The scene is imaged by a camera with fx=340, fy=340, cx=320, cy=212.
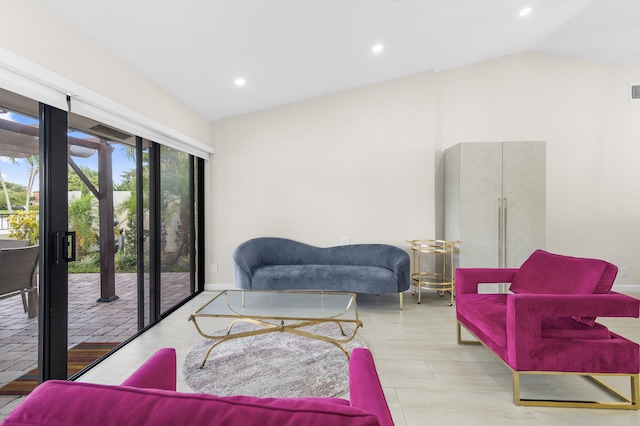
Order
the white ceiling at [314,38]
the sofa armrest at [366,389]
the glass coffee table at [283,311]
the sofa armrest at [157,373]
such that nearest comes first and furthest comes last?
the sofa armrest at [366,389] → the sofa armrest at [157,373] → the white ceiling at [314,38] → the glass coffee table at [283,311]

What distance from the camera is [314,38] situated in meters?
3.01

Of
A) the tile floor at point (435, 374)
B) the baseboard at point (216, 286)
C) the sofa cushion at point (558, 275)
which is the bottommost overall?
the tile floor at point (435, 374)

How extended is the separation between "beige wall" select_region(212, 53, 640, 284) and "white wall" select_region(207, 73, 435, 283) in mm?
14

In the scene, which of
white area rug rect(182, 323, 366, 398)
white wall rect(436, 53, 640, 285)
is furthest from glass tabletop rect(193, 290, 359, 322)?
white wall rect(436, 53, 640, 285)

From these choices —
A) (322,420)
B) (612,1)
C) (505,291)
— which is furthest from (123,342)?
(612,1)

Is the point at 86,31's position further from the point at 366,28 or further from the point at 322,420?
the point at 322,420

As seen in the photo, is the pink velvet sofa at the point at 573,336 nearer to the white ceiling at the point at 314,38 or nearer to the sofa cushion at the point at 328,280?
the sofa cushion at the point at 328,280

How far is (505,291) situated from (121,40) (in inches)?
178

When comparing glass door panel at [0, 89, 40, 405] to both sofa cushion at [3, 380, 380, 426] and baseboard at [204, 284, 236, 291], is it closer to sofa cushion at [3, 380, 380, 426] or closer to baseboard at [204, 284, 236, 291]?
sofa cushion at [3, 380, 380, 426]

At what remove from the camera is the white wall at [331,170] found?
4531 millimetres

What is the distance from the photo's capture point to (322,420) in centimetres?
60

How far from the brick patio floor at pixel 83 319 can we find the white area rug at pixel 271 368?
29.0 inches

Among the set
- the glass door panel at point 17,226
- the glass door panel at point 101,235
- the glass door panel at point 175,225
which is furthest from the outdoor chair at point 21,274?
the glass door panel at point 175,225

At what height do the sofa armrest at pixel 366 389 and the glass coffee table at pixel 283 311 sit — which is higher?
the sofa armrest at pixel 366 389
